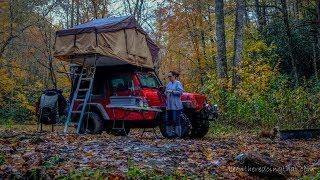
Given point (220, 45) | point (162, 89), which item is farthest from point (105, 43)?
point (220, 45)

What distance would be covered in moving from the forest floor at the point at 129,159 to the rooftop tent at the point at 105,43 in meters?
3.79

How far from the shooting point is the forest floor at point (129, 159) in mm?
7035

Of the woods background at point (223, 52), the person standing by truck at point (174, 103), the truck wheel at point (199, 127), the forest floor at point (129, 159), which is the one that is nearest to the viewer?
the forest floor at point (129, 159)

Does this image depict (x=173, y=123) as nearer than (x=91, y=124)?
Yes

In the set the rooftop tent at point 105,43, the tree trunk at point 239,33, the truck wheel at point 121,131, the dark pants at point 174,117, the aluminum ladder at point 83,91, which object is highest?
the tree trunk at point 239,33

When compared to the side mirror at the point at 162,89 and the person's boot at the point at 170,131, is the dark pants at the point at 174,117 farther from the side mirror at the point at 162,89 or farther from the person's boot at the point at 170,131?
the side mirror at the point at 162,89

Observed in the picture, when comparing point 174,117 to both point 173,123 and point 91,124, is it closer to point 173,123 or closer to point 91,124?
point 173,123

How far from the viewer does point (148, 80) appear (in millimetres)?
14492

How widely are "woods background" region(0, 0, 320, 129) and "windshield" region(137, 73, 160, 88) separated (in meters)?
4.30

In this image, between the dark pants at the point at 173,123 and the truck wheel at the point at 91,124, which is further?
the truck wheel at the point at 91,124

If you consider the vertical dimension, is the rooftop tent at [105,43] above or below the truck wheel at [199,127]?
above

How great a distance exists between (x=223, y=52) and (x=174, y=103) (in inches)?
355

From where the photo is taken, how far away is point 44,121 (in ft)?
47.3

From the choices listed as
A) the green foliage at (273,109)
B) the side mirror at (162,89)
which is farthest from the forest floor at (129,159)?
the green foliage at (273,109)
